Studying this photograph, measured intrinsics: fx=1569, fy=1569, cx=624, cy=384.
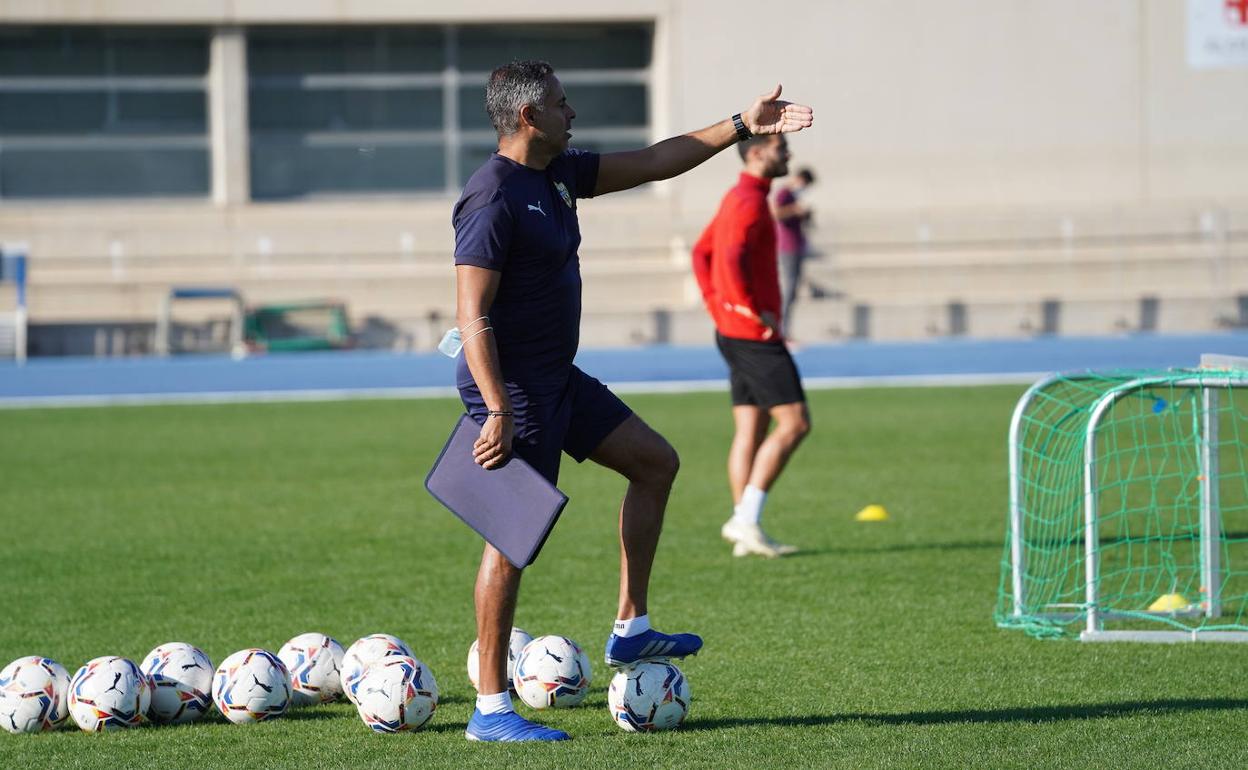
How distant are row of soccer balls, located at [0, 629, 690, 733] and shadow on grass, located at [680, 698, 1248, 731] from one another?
0.75 feet

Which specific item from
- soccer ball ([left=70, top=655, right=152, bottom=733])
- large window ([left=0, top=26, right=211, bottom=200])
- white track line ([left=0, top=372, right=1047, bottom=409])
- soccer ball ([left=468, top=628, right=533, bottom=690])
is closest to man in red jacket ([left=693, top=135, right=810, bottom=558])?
soccer ball ([left=468, top=628, right=533, bottom=690])

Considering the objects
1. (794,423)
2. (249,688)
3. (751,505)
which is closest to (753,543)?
(751,505)

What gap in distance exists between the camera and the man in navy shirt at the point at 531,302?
15.7 feet

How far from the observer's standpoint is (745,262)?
847 cm

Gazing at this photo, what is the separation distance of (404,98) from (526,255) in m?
25.8

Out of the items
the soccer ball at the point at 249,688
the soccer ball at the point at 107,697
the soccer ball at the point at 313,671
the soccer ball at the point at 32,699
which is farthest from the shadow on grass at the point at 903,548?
the soccer ball at the point at 32,699

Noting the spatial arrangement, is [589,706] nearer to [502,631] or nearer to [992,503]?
[502,631]

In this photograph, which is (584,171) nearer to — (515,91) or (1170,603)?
(515,91)

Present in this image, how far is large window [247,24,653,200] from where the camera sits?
29.4m

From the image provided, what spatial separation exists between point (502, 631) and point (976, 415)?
1106cm

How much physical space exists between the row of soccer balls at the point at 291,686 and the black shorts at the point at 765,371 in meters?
3.38

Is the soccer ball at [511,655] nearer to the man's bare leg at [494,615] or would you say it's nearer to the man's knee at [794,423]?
the man's bare leg at [494,615]

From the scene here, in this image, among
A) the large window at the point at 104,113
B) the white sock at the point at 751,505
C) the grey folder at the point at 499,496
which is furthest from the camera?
the large window at the point at 104,113

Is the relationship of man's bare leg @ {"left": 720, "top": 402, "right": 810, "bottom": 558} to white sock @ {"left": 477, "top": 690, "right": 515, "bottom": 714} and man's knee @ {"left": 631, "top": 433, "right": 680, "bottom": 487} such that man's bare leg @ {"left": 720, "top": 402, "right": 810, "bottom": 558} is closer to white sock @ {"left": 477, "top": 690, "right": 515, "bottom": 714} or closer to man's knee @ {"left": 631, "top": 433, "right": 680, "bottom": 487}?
man's knee @ {"left": 631, "top": 433, "right": 680, "bottom": 487}
